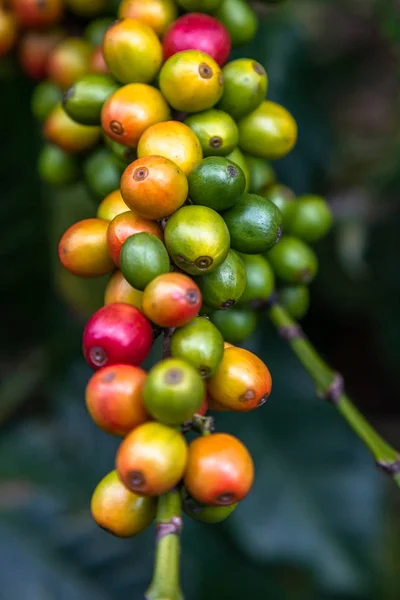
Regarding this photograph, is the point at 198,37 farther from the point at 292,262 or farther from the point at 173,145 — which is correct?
the point at 292,262

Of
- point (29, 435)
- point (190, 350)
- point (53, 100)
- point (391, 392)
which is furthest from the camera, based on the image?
point (391, 392)

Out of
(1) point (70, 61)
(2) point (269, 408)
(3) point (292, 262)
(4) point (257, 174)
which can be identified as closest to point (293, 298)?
Result: (3) point (292, 262)

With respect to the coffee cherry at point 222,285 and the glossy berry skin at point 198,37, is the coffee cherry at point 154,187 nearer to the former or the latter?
the coffee cherry at point 222,285

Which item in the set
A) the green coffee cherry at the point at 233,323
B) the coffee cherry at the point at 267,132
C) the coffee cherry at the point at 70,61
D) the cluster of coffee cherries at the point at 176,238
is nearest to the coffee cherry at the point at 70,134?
the cluster of coffee cherries at the point at 176,238

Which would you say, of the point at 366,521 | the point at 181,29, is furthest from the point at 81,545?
the point at 181,29

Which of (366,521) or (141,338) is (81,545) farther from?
(141,338)

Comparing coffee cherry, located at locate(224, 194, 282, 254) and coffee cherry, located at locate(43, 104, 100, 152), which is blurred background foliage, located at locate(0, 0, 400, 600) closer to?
coffee cherry, located at locate(43, 104, 100, 152)
